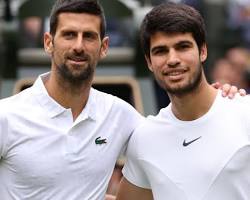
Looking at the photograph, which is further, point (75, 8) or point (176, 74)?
point (75, 8)

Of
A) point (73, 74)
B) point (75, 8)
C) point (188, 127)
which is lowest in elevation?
point (188, 127)

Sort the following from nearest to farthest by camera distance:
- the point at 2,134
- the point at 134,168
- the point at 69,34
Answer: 1. the point at 2,134
2. the point at 69,34
3. the point at 134,168

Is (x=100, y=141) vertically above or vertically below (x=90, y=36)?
below

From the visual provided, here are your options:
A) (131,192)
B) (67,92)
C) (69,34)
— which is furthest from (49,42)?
(131,192)

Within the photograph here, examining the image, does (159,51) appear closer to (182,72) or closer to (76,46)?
(182,72)

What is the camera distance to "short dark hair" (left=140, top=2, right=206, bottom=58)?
3.33 meters

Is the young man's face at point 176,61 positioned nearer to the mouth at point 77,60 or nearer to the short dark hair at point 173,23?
the short dark hair at point 173,23

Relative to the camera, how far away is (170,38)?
3.32 meters

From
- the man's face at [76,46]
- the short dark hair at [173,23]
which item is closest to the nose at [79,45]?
the man's face at [76,46]

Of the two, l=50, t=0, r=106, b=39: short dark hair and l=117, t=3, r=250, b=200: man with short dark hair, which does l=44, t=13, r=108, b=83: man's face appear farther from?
l=117, t=3, r=250, b=200: man with short dark hair

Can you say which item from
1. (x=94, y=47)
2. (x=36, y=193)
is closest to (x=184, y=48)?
(x=94, y=47)

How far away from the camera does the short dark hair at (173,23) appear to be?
3.33m

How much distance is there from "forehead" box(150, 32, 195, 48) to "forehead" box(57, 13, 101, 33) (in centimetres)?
24

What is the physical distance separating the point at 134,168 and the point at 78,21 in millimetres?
643
